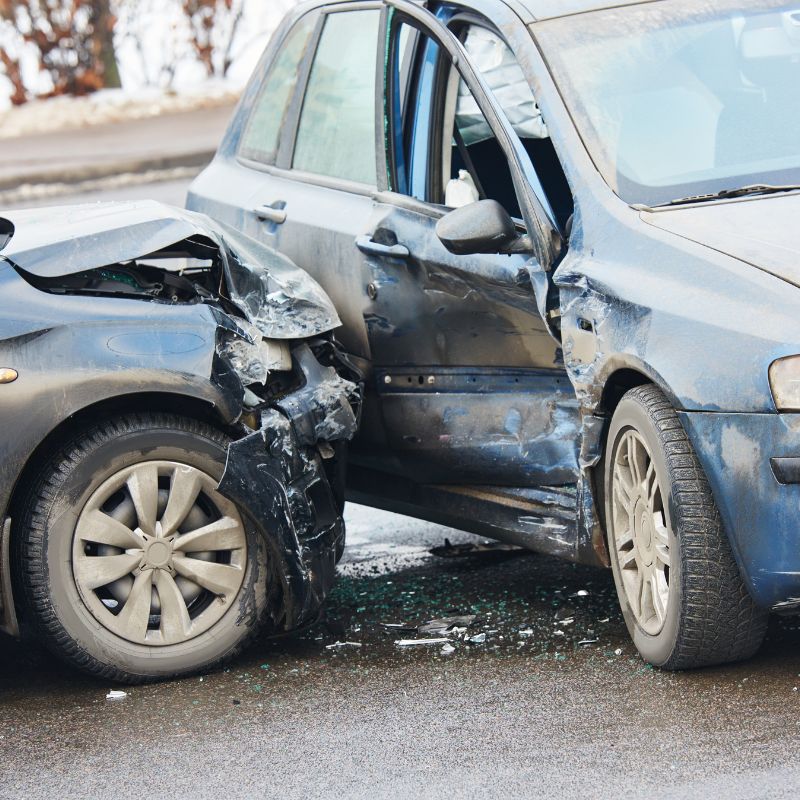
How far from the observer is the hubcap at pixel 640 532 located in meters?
4.17

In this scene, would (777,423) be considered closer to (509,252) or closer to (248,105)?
(509,252)

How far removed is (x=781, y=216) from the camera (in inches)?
161

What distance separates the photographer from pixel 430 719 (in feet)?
13.5

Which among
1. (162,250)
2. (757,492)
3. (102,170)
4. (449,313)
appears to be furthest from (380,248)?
(102,170)

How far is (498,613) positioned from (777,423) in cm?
170

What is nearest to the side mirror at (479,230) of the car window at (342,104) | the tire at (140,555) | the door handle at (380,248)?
the door handle at (380,248)

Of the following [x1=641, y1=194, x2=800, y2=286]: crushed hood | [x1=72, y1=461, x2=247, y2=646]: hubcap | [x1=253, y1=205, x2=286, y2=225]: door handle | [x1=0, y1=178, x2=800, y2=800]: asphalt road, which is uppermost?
[x1=641, y1=194, x2=800, y2=286]: crushed hood

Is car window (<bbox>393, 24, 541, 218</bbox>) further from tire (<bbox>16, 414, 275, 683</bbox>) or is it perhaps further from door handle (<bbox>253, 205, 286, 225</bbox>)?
A: tire (<bbox>16, 414, 275, 683</bbox>)

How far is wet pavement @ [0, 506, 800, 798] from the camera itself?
144 inches

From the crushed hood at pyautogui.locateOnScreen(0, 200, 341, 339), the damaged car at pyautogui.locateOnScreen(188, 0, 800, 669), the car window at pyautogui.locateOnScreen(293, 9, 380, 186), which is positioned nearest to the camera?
the damaged car at pyautogui.locateOnScreen(188, 0, 800, 669)

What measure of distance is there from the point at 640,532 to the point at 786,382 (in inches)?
31.7

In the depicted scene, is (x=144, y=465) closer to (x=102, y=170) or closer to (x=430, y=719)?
(x=430, y=719)

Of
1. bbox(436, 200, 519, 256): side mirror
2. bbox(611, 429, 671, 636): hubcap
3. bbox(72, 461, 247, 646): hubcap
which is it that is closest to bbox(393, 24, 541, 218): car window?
bbox(436, 200, 519, 256): side mirror

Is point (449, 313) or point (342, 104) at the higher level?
point (342, 104)
